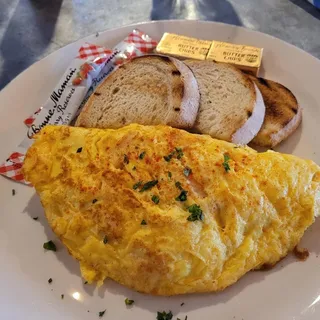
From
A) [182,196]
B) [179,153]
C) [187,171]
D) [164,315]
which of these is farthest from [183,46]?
[164,315]

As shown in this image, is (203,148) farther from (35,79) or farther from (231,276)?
(35,79)

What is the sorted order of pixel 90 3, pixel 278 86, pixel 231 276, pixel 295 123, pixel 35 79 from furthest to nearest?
pixel 90 3, pixel 35 79, pixel 278 86, pixel 295 123, pixel 231 276

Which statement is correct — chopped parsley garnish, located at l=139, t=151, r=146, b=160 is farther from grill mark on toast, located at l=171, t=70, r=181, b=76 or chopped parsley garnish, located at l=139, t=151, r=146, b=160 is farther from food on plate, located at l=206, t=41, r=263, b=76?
food on plate, located at l=206, t=41, r=263, b=76

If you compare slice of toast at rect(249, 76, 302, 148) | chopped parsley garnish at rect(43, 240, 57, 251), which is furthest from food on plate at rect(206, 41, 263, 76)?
chopped parsley garnish at rect(43, 240, 57, 251)

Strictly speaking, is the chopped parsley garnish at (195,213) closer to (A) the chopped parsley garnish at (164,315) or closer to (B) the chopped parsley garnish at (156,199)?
(B) the chopped parsley garnish at (156,199)

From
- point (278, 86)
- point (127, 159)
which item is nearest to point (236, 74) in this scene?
point (278, 86)
